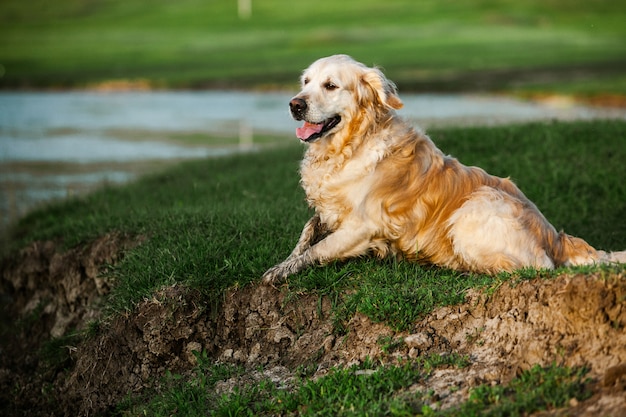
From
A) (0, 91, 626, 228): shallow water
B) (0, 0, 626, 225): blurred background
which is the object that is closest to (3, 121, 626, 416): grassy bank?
(0, 91, 626, 228): shallow water

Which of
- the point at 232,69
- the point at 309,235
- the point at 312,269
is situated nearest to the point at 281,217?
the point at 309,235

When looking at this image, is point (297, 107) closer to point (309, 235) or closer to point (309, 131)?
point (309, 131)

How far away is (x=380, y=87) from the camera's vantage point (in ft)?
21.0

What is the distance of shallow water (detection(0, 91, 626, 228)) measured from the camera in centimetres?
1656

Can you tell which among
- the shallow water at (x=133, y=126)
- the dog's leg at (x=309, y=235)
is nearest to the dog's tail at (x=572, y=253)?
the dog's leg at (x=309, y=235)

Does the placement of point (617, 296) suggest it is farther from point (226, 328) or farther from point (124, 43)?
point (124, 43)

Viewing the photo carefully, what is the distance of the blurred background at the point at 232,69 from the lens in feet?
66.4

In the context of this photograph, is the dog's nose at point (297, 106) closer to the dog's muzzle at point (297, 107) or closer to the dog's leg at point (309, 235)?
the dog's muzzle at point (297, 107)

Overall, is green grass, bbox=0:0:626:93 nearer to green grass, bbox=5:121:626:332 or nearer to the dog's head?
green grass, bbox=5:121:626:332

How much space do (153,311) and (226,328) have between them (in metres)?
0.58

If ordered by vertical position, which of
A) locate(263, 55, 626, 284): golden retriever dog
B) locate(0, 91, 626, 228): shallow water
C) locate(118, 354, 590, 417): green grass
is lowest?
locate(0, 91, 626, 228): shallow water

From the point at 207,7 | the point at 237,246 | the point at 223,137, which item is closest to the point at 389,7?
the point at 207,7

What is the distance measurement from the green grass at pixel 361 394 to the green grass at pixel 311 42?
74.5ft

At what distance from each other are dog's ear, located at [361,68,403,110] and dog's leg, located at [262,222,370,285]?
95cm
